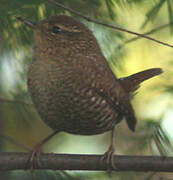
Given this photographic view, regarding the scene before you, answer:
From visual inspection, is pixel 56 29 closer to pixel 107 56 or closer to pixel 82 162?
pixel 107 56

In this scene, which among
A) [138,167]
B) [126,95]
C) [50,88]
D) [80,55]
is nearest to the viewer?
[138,167]

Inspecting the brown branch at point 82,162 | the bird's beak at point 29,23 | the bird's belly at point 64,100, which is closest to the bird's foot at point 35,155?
the brown branch at point 82,162

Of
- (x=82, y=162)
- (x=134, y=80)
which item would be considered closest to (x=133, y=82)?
(x=134, y=80)

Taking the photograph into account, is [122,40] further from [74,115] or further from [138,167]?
[138,167]

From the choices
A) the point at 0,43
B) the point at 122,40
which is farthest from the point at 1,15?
the point at 122,40

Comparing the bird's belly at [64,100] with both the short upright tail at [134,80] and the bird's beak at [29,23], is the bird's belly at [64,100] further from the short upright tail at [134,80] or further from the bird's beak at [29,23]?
the short upright tail at [134,80]

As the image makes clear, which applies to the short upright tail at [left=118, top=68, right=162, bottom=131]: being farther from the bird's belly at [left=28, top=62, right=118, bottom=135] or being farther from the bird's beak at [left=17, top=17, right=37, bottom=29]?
the bird's beak at [left=17, top=17, right=37, bottom=29]

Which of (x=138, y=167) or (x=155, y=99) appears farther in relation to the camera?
(x=155, y=99)

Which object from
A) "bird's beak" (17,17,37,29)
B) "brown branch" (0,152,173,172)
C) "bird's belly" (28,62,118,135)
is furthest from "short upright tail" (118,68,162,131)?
"bird's beak" (17,17,37,29)
